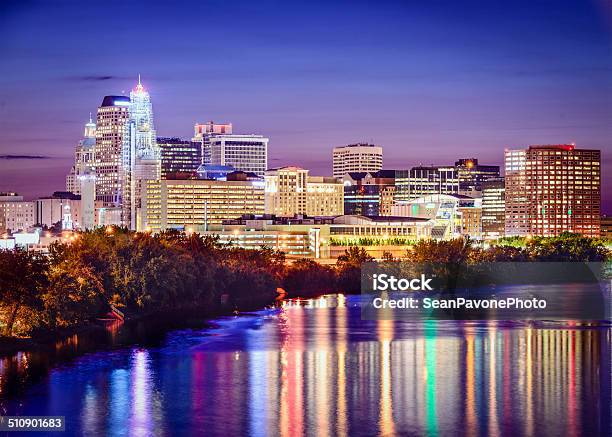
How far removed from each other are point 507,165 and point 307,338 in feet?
483

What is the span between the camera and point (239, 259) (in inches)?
3164

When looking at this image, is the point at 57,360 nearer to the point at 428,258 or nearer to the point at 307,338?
the point at 307,338

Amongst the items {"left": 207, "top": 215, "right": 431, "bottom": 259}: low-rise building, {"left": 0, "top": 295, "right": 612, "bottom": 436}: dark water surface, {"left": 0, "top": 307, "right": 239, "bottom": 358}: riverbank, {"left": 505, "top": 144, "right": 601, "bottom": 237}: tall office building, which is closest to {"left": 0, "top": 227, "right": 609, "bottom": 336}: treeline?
{"left": 0, "top": 307, "right": 239, "bottom": 358}: riverbank

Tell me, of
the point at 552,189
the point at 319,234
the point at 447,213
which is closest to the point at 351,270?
the point at 319,234

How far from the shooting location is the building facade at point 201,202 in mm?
164000

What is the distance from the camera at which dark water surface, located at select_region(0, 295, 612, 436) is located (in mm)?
32938

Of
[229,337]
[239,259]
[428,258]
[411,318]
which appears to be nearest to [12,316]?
[229,337]

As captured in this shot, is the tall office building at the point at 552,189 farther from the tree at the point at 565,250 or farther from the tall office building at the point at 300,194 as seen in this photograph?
the tree at the point at 565,250

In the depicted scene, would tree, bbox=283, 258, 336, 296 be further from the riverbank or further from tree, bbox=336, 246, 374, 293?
the riverbank

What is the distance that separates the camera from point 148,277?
199ft

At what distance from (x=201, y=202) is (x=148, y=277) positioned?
4126 inches

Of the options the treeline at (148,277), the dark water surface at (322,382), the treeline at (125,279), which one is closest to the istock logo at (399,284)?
the treeline at (148,277)

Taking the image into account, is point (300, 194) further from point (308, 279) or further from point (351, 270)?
point (308, 279)

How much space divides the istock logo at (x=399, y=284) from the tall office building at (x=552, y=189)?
105 metres
